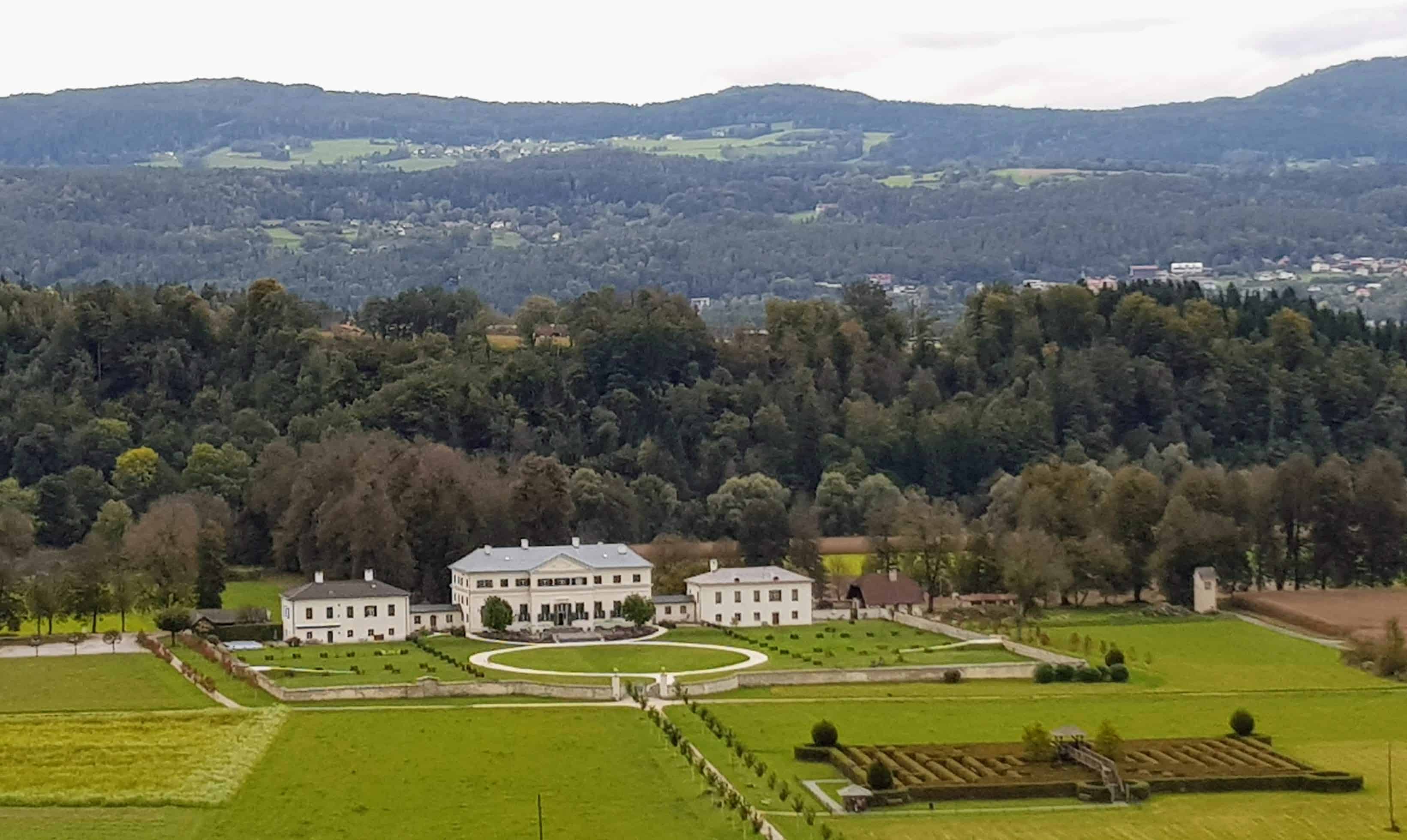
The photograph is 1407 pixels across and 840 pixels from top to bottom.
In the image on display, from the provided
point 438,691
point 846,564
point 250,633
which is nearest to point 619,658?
point 438,691

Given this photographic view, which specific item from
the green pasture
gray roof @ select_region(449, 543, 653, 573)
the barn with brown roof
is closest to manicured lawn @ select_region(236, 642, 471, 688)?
the green pasture

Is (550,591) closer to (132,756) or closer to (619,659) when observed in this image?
(619,659)

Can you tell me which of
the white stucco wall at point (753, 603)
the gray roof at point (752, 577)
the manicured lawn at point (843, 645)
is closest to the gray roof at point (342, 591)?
the manicured lawn at point (843, 645)

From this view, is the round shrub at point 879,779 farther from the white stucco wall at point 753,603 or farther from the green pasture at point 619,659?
the white stucco wall at point 753,603

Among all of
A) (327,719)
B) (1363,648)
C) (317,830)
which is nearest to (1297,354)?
(1363,648)

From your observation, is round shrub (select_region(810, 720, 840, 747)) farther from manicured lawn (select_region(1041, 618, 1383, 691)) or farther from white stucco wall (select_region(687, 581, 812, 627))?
white stucco wall (select_region(687, 581, 812, 627))

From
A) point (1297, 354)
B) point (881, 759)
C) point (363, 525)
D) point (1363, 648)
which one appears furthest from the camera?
point (1297, 354)

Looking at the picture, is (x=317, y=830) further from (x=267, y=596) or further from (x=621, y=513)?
(x=621, y=513)
